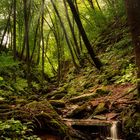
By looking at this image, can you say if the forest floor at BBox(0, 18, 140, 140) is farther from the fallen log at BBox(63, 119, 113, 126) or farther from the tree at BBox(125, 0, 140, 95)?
the tree at BBox(125, 0, 140, 95)

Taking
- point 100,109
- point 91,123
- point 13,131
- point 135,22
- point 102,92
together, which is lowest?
point 91,123

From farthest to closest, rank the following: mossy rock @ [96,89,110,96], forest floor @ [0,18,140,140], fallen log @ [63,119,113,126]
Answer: mossy rock @ [96,89,110,96]
fallen log @ [63,119,113,126]
forest floor @ [0,18,140,140]

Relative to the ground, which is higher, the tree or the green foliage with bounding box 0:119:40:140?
the tree

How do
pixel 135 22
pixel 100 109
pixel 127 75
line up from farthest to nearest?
pixel 127 75, pixel 100 109, pixel 135 22

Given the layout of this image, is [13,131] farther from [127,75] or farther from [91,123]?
[127,75]

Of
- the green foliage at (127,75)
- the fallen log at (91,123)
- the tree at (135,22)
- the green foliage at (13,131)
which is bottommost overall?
the fallen log at (91,123)

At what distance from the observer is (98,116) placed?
329 inches

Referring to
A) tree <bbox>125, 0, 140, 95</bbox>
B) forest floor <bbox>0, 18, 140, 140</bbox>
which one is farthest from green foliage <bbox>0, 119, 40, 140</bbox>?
tree <bbox>125, 0, 140, 95</bbox>

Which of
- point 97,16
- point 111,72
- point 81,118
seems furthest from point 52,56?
point 81,118

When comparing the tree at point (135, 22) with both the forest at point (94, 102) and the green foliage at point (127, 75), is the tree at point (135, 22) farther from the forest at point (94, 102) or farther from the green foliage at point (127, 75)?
the green foliage at point (127, 75)

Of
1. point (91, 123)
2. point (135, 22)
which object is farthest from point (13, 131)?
point (135, 22)

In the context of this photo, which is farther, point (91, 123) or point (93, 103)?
point (93, 103)

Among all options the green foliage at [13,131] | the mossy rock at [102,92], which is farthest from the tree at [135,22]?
the green foliage at [13,131]

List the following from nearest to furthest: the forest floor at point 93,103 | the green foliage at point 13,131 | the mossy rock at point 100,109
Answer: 1. the green foliage at point 13,131
2. the forest floor at point 93,103
3. the mossy rock at point 100,109
